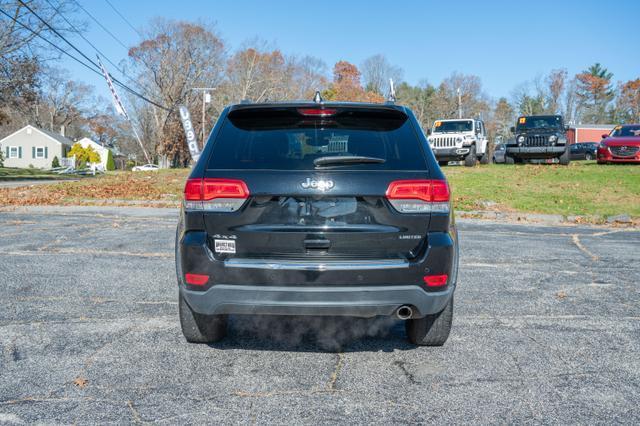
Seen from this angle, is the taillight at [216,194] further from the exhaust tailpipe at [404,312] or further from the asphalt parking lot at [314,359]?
the exhaust tailpipe at [404,312]

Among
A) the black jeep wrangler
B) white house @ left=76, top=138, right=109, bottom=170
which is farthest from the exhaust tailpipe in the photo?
white house @ left=76, top=138, right=109, bottom=170

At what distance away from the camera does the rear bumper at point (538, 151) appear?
22375 millimetres

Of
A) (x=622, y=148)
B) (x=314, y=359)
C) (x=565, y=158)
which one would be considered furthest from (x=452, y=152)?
(x=314, y=359)

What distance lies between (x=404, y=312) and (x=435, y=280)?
280 mm

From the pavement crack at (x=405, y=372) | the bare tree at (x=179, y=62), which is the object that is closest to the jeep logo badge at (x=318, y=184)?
the pavement crack at (x=405, y=372)

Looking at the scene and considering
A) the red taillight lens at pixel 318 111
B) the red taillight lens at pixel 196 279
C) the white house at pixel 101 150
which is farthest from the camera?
the white house at pixel 101 150

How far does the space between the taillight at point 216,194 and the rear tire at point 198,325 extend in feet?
2.43

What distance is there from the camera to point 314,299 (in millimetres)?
3574

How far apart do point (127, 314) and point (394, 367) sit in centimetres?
244

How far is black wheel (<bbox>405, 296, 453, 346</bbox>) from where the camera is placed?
417 cm

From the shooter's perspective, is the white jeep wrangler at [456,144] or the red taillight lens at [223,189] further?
the white jeep wrangler at [456,144]

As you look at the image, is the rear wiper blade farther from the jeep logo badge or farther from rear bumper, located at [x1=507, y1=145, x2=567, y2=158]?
rear bumper, located at [x1=507, y1=145, x2=567, y2=158]

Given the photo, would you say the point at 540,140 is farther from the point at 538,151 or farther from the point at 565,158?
the point at 565,158

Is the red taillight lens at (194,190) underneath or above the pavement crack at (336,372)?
above
